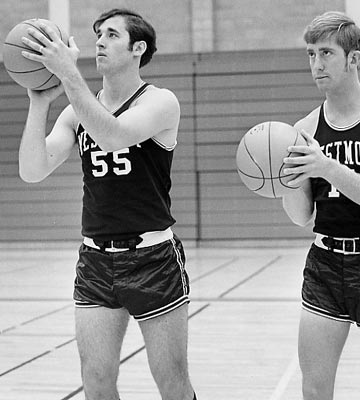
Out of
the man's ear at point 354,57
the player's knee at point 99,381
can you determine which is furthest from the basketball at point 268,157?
the player's knee at point 99,381

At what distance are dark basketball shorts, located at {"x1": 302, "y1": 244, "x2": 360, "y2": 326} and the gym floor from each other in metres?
1.85

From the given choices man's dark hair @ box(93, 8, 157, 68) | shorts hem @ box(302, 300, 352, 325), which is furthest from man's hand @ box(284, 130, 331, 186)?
man's dark hair @ box(93, 8, 157, 68)

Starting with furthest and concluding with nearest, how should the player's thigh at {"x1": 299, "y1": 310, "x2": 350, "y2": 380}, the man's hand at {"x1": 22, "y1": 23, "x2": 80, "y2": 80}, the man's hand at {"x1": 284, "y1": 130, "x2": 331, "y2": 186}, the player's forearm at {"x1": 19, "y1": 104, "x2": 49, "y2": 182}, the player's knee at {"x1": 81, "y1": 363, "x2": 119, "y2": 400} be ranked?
the player's forearm at {"x1": 19, "y1": 104, "x2": 49, "y2": 182}
the player's knee at {"x1": 81, "y1": 363, "x2": 119, "y2": 400}
the player's thigh at {"x1": 299, "y1": 310, "x2": 350, "y2": 380}
the man's hand at {"x1": 22, "y1": 23, "x2": 80, "y2": 80}
the man's hand at {"x1": 284, "y1": 130, "x2": 331, "y2": 186}

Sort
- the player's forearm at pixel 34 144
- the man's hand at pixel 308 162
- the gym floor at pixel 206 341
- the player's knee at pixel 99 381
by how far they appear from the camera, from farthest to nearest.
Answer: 1. the gym floor at pixel 206 341
2. the player's forearm at pixel 34 144
3. the player's knee at pixel 99 381
4. the man's hand at pixel 308 162

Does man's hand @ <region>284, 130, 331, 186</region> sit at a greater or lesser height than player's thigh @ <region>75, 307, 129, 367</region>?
greater

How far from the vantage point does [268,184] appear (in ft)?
11.6

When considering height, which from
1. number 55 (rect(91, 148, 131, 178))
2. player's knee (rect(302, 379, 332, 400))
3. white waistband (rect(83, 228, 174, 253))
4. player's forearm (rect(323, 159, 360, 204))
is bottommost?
player's knee (rect(302, 379, 332, 400))

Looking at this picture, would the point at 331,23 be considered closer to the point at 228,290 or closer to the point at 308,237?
the point at 228,290

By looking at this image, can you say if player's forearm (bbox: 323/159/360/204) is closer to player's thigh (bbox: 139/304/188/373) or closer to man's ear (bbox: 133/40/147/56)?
player's thigh (bbox: 139/304/188/373)

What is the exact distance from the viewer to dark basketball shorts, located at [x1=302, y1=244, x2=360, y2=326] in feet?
11.7

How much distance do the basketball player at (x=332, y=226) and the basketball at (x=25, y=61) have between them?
1.13 m

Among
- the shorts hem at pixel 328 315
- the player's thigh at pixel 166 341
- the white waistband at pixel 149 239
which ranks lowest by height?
the player's thigh at pixel 166 341

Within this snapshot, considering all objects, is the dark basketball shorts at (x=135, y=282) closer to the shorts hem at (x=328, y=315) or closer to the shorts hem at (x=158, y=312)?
the shorts hem at (x=158, y=312)

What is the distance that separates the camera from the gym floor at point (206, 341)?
5613mm
